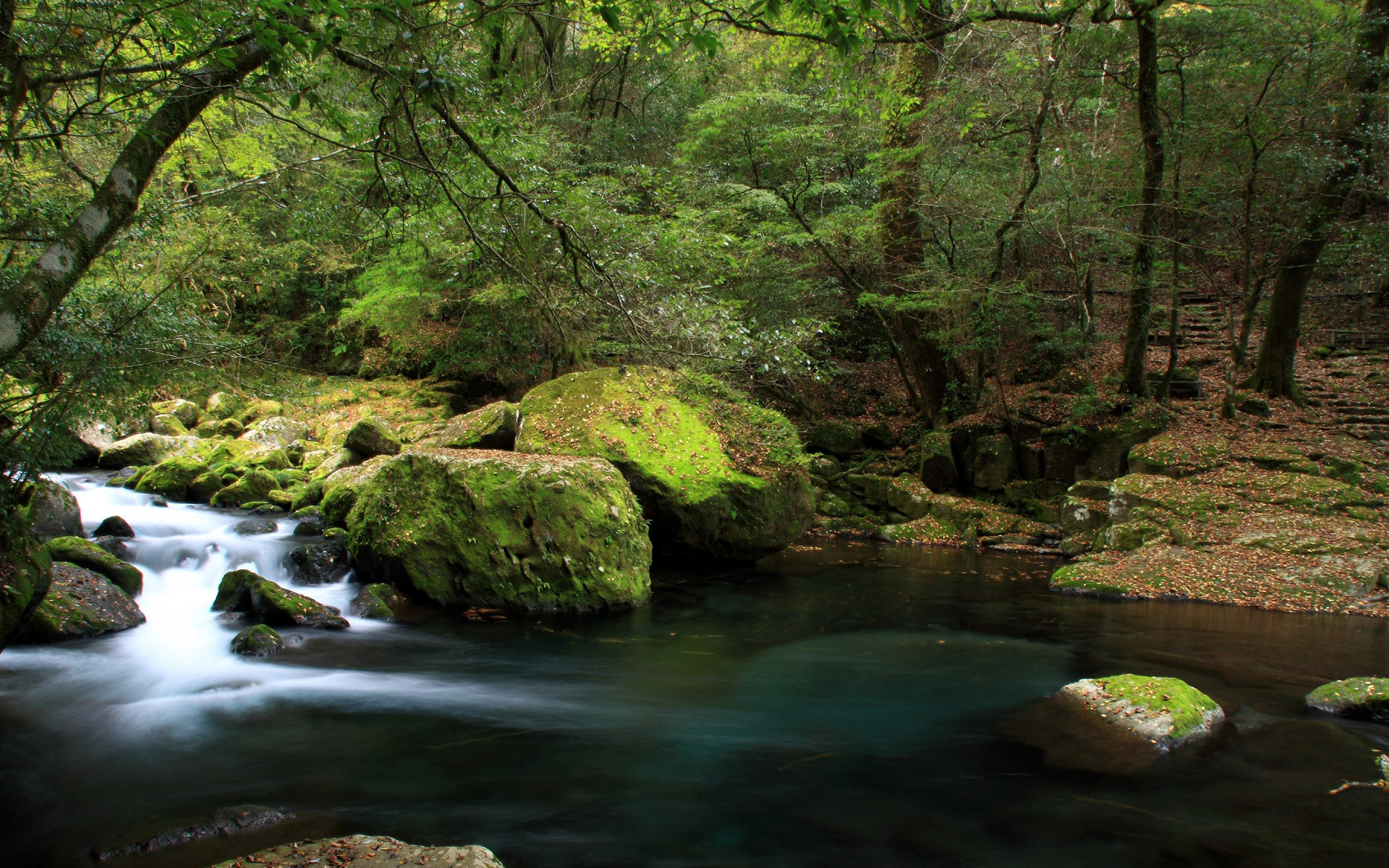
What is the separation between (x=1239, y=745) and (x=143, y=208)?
8.59m

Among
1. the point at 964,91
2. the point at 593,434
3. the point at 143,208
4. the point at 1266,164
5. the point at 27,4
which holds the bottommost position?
the point at 593,434

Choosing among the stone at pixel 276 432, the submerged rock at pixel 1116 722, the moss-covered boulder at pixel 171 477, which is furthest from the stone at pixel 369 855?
the stone at pixel 276 432

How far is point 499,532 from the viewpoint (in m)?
8.25

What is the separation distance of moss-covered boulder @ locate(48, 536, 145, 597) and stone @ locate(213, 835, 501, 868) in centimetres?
636

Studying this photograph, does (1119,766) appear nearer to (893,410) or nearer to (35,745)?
(35,745)

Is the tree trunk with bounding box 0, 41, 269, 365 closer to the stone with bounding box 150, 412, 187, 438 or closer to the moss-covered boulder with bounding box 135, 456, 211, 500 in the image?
the moss-covered boulder with bounding box 135, 456, 211, 500

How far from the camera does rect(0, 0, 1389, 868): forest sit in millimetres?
4230

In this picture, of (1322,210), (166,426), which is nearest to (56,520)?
(166,426)

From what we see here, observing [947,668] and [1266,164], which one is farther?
[1266,164]

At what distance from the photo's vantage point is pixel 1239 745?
5.09 m

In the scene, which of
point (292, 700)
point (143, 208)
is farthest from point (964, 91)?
point (292, 700)

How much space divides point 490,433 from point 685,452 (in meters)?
2.92

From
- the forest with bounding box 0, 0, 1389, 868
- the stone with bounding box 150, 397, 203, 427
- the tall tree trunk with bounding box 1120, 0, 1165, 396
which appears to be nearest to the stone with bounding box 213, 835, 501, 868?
the forest with bounding box 0, 0, 1389, 868

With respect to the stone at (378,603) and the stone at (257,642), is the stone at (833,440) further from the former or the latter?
the stone at (257,642)
